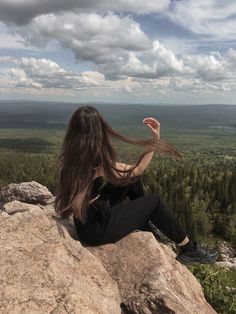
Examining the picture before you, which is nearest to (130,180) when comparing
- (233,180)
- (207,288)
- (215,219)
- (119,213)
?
(119,213)

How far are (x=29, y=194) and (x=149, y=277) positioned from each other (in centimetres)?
4906

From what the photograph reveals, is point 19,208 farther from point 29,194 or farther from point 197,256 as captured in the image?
point 29,194

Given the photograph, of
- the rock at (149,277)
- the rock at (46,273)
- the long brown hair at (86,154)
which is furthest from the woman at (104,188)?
the rock at (46,273)

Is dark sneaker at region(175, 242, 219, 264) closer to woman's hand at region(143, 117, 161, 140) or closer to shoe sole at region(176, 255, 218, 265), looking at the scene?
shoe sole at region(176, 255, 218, 265)

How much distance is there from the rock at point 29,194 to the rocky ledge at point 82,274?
45.5m

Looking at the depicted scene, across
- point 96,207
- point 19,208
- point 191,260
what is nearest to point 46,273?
point 96,207

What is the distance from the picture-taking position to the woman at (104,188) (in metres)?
9.42

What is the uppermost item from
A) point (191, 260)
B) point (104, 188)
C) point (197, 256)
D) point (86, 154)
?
point (86, 154)

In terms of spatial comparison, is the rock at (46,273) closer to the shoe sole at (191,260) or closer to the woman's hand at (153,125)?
the shoe sole at (191,260)

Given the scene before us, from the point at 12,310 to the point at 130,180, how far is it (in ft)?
13.3

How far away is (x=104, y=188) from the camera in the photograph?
405 inches

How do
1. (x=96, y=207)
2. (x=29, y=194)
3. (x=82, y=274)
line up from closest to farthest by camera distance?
(x=82, y=274) < (x=96, y=207) < (x=29, y=194)

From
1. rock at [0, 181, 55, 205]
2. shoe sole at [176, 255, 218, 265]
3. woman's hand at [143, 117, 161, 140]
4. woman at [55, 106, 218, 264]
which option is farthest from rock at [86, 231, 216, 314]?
rock at [0, 181, 55, 205]

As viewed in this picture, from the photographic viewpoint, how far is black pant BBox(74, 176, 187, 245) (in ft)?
32.7
